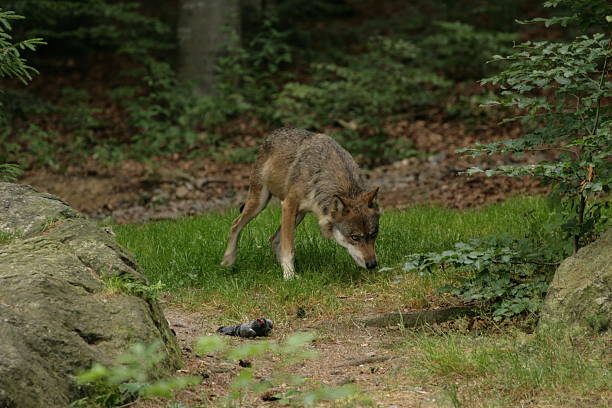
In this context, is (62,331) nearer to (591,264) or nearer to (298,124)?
(591,264)

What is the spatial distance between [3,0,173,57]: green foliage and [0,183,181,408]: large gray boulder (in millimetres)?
10203

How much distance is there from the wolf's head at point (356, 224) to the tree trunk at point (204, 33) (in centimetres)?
1196

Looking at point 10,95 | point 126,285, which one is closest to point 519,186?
point 126,285

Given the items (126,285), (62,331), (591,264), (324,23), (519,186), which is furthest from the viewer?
(324,23)

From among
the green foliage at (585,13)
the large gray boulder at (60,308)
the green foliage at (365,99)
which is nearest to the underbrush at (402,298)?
the large gray boulder at (60,308)

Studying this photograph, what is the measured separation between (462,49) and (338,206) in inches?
453

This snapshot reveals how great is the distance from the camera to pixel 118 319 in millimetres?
4863

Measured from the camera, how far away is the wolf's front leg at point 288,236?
8.41 m

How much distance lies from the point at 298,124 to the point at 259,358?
39.3 ft

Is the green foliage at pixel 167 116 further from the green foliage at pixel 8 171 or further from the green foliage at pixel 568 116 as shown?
the green foliage at pixel 568 116

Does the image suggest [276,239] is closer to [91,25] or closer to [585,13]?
[585,13]

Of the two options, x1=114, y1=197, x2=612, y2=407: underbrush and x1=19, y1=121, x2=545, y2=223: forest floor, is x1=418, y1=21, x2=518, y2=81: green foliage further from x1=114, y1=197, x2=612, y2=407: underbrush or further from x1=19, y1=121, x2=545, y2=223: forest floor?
x1=114, y1=197, x2=612, y2=407: underbrush

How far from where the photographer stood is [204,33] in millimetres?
19797

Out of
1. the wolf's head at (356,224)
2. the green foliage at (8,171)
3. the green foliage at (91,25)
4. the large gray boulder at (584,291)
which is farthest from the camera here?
the green foliage at (91,25)
